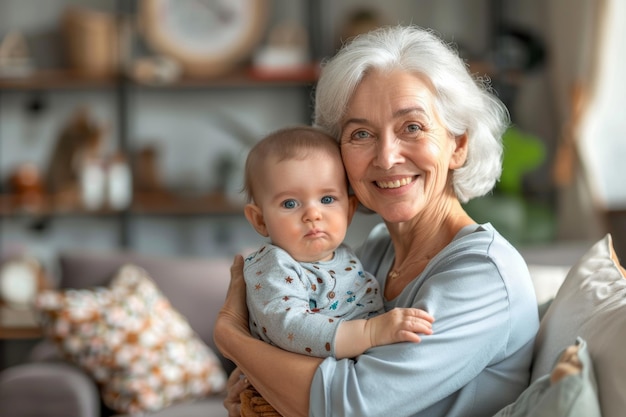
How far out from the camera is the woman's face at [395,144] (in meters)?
1.71

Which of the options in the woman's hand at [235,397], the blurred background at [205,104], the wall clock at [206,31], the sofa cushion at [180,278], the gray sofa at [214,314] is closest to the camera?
the gray sofa at [214,314]

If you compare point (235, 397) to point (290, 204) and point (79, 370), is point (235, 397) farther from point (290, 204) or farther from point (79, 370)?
point (79, 370)

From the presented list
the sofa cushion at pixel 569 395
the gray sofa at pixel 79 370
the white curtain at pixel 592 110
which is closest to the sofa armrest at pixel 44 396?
the gray sofa at pixel 79 370

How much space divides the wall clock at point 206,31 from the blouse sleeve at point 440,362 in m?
3.69

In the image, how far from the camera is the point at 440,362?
1454mm

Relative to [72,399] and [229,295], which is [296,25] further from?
[229,295]

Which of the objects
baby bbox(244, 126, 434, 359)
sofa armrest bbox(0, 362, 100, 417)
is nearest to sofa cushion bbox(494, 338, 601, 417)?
baby bbox(244, 126, 434, 359)

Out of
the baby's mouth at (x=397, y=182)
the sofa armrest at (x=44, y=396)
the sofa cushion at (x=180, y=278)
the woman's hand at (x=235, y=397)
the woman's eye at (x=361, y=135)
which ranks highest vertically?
the woman's eye at (x=361, y=135)

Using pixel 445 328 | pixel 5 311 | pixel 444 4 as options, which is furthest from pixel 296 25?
pixel 445 328

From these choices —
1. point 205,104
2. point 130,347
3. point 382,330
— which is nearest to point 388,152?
point 382,330

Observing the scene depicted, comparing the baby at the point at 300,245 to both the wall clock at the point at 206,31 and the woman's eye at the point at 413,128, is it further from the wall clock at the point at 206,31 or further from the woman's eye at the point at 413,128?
the wall clock at the point at 206,31

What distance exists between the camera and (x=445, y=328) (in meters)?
1.46

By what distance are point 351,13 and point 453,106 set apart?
11.7 feet

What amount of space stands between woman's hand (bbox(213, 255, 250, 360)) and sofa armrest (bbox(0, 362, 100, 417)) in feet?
4.16
